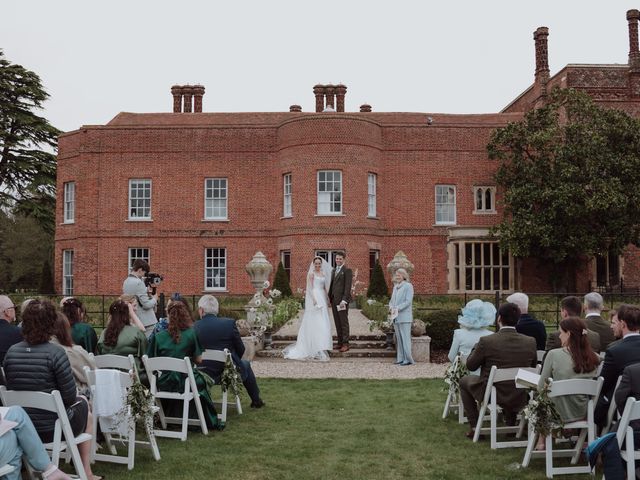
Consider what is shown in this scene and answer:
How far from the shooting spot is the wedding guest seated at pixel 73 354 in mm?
5793

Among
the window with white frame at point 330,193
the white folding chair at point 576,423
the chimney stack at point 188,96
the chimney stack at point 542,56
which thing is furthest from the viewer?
the chimney stack at point 188,96

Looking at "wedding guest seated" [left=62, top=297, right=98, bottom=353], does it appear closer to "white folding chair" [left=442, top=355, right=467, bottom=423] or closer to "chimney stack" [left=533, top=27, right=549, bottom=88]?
"white folding chair" [left=442, top=355, right=467, bottom=423]

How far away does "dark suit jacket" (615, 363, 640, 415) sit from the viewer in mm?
4992

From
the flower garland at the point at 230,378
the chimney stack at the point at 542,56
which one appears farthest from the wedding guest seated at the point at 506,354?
the chimney stack at the point at 542,56

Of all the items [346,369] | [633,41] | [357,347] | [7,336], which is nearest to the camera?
[7,336]

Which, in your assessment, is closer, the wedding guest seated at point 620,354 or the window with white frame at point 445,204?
the wedding guest seated at point 620,354

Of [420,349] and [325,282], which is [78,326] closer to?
[325,282]

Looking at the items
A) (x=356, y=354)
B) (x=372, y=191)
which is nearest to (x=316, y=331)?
(x=356, y=354)

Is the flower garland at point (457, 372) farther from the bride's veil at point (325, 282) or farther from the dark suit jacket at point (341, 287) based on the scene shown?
the bride's veil at point (325, 282)

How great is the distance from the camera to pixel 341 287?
1345 cm

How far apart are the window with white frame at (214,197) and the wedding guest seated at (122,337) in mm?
21350

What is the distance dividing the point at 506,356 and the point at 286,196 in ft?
70.0

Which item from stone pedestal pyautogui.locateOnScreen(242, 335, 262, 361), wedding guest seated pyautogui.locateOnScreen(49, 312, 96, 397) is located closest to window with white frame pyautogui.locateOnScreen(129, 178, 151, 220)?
stone pedestal pyautogui.locateOnScreen(242, 335, 262, 361)

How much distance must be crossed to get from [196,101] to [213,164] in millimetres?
8378
